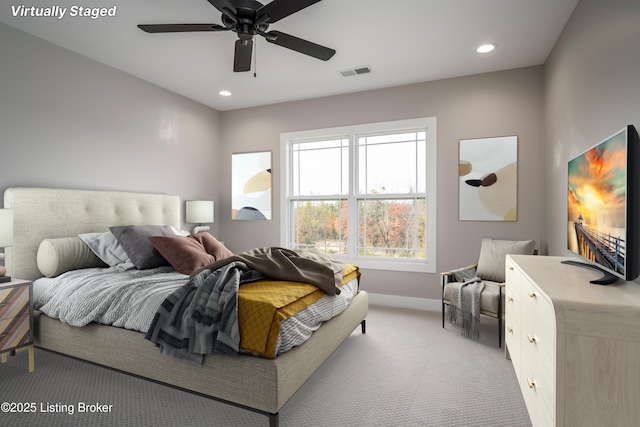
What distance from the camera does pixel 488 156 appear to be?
12.6ft

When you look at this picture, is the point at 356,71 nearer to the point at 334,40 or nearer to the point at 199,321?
the point at 334,40

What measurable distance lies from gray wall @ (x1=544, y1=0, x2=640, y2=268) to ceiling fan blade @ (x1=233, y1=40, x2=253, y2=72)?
2270mm

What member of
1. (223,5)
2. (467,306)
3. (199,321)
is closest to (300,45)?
(223,5)

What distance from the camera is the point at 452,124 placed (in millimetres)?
3988

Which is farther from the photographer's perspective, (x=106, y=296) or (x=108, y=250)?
(x=108, y=250)

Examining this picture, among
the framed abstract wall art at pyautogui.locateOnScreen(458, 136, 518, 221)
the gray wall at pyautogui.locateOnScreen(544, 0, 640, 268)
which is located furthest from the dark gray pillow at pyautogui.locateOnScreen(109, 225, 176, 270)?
the gray wall at pyautogui.locateOnScreen(544, 0, 640, 268)

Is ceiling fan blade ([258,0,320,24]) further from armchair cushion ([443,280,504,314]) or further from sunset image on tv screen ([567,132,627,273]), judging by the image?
armchair cushion ([443,280,504,314])

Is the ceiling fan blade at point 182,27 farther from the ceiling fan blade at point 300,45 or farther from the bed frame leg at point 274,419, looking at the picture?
the bed frame leg at point 274,419

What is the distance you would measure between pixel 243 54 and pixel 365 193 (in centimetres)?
243

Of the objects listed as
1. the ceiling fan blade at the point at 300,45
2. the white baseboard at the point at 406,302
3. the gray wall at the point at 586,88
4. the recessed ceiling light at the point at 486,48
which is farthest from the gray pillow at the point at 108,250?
the recessed ceiling light at the point at 486,48

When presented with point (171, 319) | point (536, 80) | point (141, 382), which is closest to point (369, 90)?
point (536, 80)

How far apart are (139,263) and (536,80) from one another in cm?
436

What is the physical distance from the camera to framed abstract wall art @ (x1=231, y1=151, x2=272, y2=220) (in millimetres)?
4988

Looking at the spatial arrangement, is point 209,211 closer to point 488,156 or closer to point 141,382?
point 141,382
